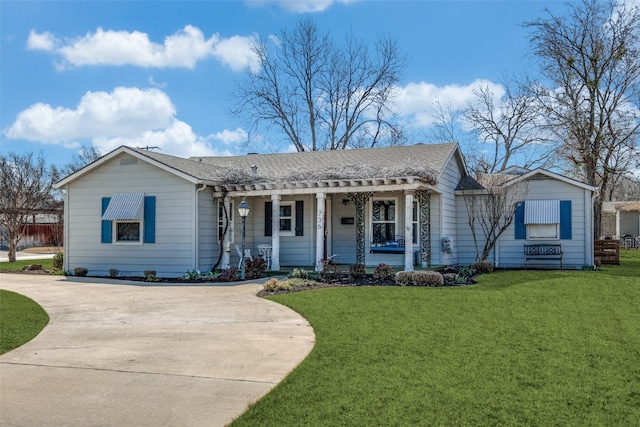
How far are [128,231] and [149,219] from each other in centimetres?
93

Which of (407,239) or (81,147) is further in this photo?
(81,147)

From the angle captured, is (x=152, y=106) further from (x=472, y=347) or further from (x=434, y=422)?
(x=434, y=422)

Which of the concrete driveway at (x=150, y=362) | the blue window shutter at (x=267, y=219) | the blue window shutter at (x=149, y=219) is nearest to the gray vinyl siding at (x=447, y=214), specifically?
the blue window shutter at (x=267, y=219)

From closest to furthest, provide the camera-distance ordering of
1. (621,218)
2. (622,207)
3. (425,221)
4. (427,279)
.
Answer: (427,279)
(425,221)
(622,207)
(621,218)

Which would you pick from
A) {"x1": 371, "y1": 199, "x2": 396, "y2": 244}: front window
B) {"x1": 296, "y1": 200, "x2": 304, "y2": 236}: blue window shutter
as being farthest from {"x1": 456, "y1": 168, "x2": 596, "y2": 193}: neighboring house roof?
{"x1": 296, "y1": 200, "x2": 304, "y2": 236}: blue window shutter

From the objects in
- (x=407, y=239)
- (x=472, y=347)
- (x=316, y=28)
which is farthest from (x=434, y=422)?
(x=316, y=28)

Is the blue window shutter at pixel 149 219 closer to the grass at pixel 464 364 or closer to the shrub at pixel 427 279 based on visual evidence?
the grass at pixel 464 364

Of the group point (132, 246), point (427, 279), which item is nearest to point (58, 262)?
point (132, 246)

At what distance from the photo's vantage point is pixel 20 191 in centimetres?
2475

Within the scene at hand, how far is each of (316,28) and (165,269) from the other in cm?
2383

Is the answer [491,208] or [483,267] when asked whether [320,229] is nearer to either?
[483,267]

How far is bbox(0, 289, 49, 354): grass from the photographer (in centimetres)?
705

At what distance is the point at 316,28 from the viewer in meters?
34.4

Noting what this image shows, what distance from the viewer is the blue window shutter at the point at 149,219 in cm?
1522
